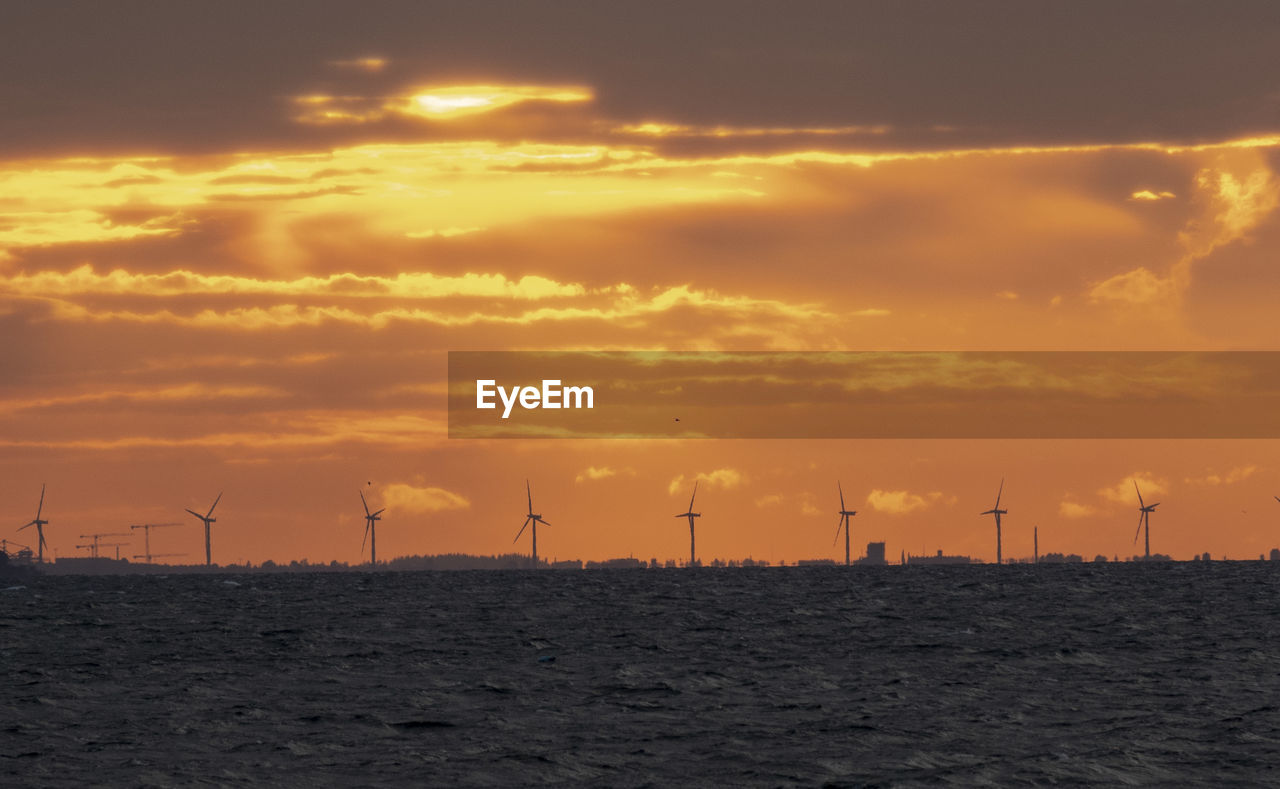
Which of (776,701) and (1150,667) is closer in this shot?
(776,701)

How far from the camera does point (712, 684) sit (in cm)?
9338

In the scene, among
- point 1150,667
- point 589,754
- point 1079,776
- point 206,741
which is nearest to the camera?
point 1079,776

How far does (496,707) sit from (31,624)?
11292 centimetres

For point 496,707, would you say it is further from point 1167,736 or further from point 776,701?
point 1167,736

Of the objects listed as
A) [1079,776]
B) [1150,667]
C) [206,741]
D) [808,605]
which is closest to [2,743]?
[206,741]

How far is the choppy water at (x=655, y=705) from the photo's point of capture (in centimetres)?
6281

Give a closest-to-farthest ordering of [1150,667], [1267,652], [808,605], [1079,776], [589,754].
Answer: [1079,776]
[589,754]
[1150,667]
[1267,652]
[808,605]

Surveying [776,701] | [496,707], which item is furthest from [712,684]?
[496,707]

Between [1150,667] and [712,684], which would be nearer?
[712,684]

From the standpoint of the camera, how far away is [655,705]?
270 feet

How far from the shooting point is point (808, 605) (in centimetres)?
19812

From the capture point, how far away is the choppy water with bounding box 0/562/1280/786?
206 ft

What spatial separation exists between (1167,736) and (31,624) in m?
142

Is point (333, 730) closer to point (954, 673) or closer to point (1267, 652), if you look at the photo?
point (954, 673)
